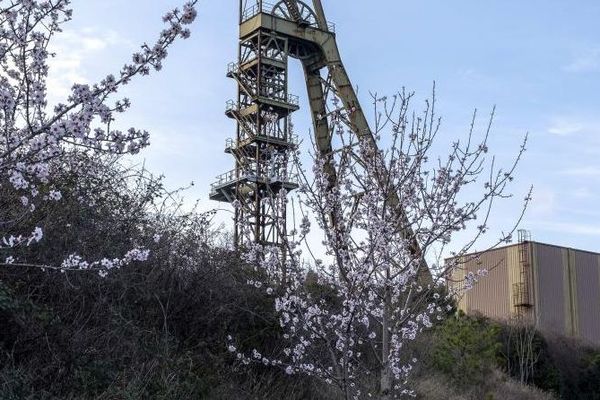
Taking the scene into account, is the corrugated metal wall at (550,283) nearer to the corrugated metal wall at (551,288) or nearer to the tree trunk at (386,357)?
the corrugated metal wall at (551,288)

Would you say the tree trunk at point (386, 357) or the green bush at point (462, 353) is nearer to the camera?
the tree trunk at point (386, 357)

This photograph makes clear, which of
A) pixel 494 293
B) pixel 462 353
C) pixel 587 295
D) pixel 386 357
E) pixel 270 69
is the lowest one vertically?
pixel 386 357

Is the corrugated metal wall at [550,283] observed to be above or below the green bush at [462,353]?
above

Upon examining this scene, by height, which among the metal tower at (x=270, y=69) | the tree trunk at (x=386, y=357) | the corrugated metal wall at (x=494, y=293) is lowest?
the tree trunk at (x=386, y=357)

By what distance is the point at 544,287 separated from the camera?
127 ft

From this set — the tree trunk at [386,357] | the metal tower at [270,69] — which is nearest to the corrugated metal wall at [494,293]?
the metal tower at [270,69]

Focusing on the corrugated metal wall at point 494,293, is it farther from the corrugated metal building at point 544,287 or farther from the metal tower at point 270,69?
the metal tower at point 270,69

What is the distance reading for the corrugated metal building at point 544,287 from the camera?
3812cm

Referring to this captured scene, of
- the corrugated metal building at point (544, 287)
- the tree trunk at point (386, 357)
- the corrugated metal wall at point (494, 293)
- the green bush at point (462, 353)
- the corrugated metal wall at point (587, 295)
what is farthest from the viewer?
the corrugated metal wall at point (587, 295)

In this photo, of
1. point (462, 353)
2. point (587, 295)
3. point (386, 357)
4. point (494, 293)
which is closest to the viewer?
point (386, 357)

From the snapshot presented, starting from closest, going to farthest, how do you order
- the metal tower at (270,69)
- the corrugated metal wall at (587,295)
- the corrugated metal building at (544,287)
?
the metal tower at (270,69) → the corrugated metal building at (544,287) → the corrugated metal wall at (587,295)

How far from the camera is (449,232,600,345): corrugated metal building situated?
38.1 m

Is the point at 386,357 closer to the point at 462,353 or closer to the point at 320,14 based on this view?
the point at 462,353

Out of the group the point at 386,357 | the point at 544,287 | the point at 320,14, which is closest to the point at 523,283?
the point at 544,287
